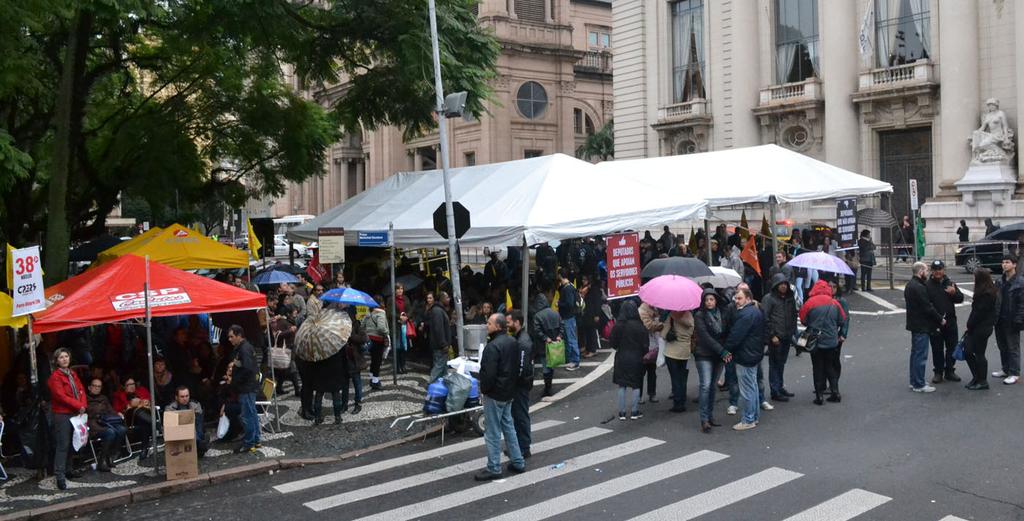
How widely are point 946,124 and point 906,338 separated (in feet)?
58.7

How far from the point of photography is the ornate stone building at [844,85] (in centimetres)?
3031

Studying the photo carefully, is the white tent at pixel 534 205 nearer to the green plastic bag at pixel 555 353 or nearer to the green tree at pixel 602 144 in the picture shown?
the green plastic bag at pixel 555 353

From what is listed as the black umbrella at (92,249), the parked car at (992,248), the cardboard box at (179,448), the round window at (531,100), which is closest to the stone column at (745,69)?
the parked car at (992,248)

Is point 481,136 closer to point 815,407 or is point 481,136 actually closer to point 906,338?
point 906,338

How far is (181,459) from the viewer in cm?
1016

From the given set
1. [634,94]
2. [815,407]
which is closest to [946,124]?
[634,94]

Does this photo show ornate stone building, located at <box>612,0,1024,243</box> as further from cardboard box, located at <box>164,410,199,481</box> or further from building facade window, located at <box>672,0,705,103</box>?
cardboard box, located at <box>164,410,199,481</box>

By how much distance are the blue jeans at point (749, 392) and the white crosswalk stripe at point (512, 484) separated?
120 cm

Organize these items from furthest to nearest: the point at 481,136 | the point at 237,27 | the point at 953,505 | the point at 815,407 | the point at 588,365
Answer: the point at 481,136
the point at 237,27
the point at 588,365
the point at 815,407
the point at 953,505

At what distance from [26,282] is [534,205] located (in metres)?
8.28

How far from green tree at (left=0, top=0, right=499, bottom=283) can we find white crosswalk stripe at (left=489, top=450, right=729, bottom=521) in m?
9.13

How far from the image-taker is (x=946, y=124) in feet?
102

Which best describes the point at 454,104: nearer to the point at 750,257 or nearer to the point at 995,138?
the point at 750,257

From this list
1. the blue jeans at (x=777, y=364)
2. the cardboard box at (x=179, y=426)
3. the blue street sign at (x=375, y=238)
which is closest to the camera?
the cardboard box at (x=179, y=426)
